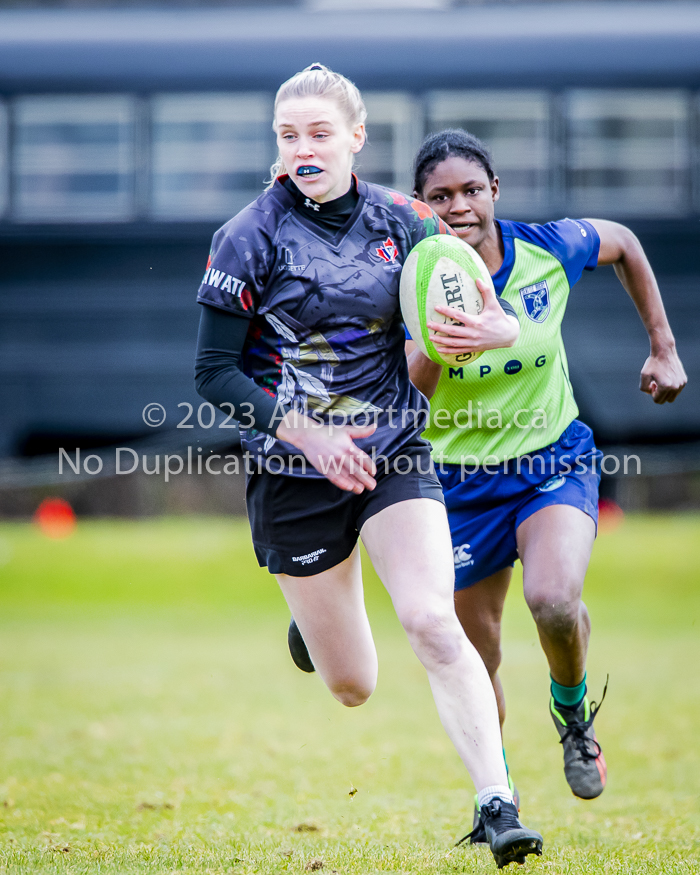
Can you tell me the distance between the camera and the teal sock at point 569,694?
4.71 m


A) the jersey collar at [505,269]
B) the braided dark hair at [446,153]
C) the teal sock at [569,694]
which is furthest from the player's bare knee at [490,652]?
the braided dark hair at [446,153]

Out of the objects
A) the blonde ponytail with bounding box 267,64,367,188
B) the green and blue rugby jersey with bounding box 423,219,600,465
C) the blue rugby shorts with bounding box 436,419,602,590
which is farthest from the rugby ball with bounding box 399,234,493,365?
the blue rugby shorts with bounding box 436,419,602,590

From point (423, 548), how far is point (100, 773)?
11.2 feet

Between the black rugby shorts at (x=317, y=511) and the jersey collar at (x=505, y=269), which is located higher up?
the jersey collar at (x=505, y=269)

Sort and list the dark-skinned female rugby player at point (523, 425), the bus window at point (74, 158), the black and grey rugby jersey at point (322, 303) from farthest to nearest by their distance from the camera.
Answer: the bus window at point (74, 158)
the dark-skinned female rugby player at point (523, 425)
the black and grey rugby jersey at point (322, 303)

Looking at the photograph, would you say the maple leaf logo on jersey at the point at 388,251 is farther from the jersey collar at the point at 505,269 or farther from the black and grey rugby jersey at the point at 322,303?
the jersey collar at the point at 505,269

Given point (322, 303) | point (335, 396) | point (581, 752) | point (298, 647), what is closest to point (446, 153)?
point (322, 303)

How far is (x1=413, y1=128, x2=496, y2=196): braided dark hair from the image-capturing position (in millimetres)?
4535

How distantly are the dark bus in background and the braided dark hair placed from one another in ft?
29.6

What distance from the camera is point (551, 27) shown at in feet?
45.0

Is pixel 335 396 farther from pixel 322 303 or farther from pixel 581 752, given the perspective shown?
pixel 581 752

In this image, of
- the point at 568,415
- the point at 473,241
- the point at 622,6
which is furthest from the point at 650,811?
the point at 622,6

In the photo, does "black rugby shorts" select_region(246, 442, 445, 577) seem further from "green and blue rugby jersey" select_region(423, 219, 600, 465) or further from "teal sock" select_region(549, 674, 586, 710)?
"teal sock" select_region(549, 674, 586, 710)

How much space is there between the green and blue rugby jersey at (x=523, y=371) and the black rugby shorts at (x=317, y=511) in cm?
73
